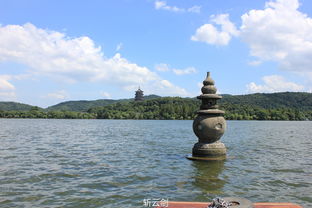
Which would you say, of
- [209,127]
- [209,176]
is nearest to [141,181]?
[209,176]

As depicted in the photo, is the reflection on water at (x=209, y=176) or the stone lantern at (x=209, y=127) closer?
the reflection on water at (x=209, y=176)

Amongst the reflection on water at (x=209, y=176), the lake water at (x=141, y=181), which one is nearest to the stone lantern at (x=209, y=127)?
the reflection on water at (x=209, y=176)

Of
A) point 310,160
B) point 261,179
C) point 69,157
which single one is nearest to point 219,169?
point 261,179

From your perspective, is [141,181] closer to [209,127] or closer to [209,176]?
[209,176]

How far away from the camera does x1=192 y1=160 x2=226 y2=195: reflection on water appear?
12.0 meters

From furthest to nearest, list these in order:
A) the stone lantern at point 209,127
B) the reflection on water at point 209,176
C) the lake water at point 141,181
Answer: the stone lantern at point 209,127 → the reflection on water at point 209,176 → the lake water at point 141,181

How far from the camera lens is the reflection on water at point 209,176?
11953 mm

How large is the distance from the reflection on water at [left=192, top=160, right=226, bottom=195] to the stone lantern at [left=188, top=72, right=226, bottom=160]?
589 millimetres

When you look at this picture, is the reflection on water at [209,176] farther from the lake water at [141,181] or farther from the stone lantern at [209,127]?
the stone lantern at [209,127]

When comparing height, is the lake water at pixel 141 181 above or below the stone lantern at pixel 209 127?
below

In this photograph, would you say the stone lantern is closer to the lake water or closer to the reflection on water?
the reflection on water

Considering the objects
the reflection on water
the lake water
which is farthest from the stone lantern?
the lake water

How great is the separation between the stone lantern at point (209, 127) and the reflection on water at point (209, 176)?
1.93 ft

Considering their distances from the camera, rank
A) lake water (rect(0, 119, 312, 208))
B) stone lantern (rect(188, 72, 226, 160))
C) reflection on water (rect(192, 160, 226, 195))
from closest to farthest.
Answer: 1. lake water (rect(0, 119, 312, 208))
2. reflection on water (rect(192, 160, 226, 195))
3. stone lantern (rect(188, 72, 226, 160))
